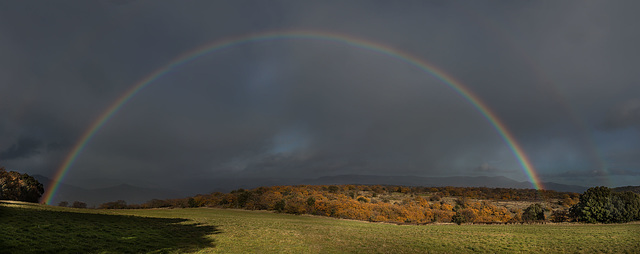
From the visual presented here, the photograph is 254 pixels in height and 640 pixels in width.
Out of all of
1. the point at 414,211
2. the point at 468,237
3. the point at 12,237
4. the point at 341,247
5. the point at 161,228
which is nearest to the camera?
the point at 12,237

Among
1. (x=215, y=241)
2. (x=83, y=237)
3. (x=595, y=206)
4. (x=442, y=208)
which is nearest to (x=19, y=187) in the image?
(x=83, y=237)

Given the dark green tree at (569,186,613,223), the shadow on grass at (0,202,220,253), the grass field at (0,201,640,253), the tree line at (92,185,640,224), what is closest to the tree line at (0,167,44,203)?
the tree line at (92,185,640,224)

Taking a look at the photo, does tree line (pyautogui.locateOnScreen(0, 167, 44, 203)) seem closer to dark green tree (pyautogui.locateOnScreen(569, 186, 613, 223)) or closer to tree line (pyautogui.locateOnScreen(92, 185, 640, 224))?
tree line (pyautogui.locateOnScreen(92, 185, 640, 224))

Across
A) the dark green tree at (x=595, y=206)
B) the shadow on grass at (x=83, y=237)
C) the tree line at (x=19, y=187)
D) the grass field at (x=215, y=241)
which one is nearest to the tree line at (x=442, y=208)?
the dark green tree at (x=595, y=206)

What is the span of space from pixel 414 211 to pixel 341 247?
4678cm

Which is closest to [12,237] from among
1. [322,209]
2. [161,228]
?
[161,228]

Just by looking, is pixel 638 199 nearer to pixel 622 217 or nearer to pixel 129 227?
pixel 622 217

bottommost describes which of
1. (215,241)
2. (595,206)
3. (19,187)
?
(595,206)

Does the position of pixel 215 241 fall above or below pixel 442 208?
above

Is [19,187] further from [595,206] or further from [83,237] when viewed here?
[595,206]

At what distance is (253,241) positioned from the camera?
73.2ft

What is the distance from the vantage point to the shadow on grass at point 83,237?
46.2ft

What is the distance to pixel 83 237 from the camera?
17203mm

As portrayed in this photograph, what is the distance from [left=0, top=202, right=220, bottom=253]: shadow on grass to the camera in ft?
46.2
